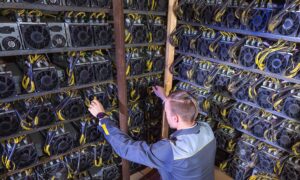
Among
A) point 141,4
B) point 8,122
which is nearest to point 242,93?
point 141,4

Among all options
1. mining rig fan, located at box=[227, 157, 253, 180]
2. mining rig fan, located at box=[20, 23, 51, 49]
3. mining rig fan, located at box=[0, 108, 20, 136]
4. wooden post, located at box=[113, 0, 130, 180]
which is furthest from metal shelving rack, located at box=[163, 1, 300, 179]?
mining rig fan, located at box=[0, 108, 20, 136]

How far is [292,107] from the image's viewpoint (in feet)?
5.27

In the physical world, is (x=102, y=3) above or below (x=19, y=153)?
above

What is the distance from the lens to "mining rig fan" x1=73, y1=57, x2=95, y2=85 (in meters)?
1.69

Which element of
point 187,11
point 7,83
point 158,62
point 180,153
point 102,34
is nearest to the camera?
point 180,153

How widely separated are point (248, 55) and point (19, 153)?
81.8 inches

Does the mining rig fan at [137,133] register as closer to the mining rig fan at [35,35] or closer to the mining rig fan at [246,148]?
the mining rig fan at [246,148]

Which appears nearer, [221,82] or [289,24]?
[289,24]

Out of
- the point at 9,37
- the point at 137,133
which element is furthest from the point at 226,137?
the point at 9,37

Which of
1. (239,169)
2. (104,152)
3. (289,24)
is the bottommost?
(239,169)

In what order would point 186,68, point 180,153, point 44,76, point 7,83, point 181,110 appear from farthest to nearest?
1. point 186,68
2. point 44,76
3. point 7,83
4. point 181,110
5. point 180,153

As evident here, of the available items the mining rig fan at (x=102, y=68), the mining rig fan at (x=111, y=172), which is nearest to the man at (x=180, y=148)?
the mining rig fan at (x=102, y=68)

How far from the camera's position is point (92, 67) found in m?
1.77

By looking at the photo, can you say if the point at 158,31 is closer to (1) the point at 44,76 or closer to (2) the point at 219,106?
(2) the point at 219,106
